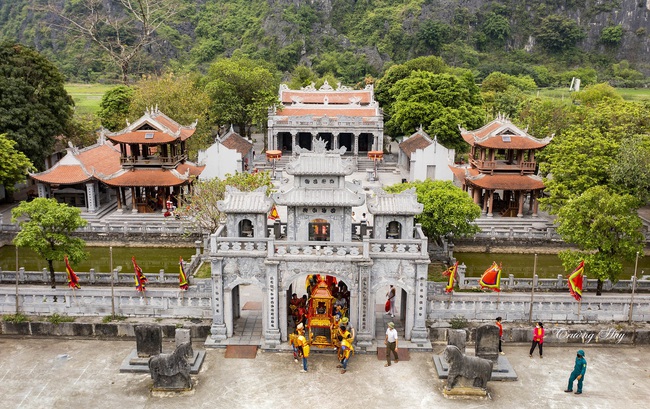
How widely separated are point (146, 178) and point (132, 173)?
1.26m

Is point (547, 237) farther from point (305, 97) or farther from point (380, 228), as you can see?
point (305, 97)

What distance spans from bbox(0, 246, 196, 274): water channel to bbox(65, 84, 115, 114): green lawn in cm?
3336

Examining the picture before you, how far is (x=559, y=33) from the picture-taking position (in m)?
102

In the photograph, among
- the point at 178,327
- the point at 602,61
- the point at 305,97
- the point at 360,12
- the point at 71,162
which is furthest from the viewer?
the point at 360,12

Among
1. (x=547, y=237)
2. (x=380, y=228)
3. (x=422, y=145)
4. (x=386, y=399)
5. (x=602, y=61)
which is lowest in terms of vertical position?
(x=386, y=399)

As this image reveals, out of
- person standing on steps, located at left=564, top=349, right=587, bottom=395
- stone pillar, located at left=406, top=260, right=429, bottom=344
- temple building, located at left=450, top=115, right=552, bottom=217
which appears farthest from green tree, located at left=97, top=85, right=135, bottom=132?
person standing on steps, located at left=564, top=349, right=587, bottom=395

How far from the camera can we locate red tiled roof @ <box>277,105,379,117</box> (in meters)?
55.9

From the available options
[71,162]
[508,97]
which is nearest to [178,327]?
[71,162]

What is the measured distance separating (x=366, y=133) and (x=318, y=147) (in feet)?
115

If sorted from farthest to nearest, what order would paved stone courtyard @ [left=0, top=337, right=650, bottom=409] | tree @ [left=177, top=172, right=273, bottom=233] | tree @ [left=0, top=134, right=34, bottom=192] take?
1. tree @ [left=0, top=134, right=34, bottom=192]
2. tree @ [left=177, top=172, right=273, bottom=233]
3. paved stone courtyard @ [left=0, top=337, right=650, bottom=409]

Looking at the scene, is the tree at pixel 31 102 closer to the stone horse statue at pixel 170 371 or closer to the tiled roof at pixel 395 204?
the stone horse statue at pixel 170 371

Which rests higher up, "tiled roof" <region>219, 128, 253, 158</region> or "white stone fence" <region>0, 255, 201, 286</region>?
"tiled roof" <region>219, 128, 253, 158</region>

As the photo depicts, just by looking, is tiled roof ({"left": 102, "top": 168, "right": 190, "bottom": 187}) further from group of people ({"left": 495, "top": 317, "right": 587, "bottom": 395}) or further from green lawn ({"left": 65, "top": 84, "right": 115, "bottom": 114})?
green lawn ({"left": 65, "top": 84, "right": 115, "bottom": 114})

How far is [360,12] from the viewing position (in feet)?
361
